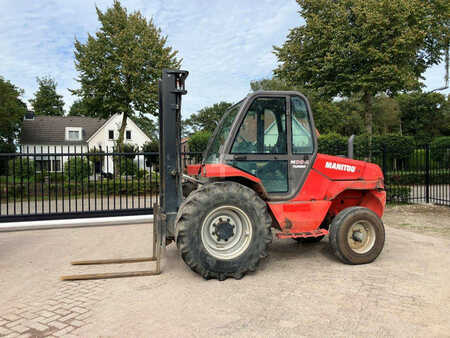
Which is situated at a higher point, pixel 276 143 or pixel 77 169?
pixel 276 143

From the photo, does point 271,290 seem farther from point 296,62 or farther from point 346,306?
point 296,62

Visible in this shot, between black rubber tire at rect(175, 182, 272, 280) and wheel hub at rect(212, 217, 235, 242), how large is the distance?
0.90ft

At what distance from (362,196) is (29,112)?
152ft

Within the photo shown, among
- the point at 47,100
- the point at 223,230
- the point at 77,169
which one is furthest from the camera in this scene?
the point at 47,100

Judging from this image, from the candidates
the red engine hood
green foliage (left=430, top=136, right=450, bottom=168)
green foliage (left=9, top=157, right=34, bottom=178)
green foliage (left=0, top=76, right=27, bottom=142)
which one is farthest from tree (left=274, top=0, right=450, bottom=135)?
green foliage (left=0, top=76, right=27, bottom=142)

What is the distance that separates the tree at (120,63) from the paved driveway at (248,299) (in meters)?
21.8

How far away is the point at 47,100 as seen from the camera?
59.7 metres

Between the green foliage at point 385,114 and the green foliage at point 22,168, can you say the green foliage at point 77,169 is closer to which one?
the green foliage at point 22,168

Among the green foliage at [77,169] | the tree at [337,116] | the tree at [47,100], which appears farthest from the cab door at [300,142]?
the tree at [47,100]

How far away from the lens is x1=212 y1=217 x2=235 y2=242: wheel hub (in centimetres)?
452

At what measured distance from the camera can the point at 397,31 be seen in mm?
14805

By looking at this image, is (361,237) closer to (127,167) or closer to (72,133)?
(127,167)

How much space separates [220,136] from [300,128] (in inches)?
51.8

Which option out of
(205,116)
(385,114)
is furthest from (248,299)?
(205,116)
